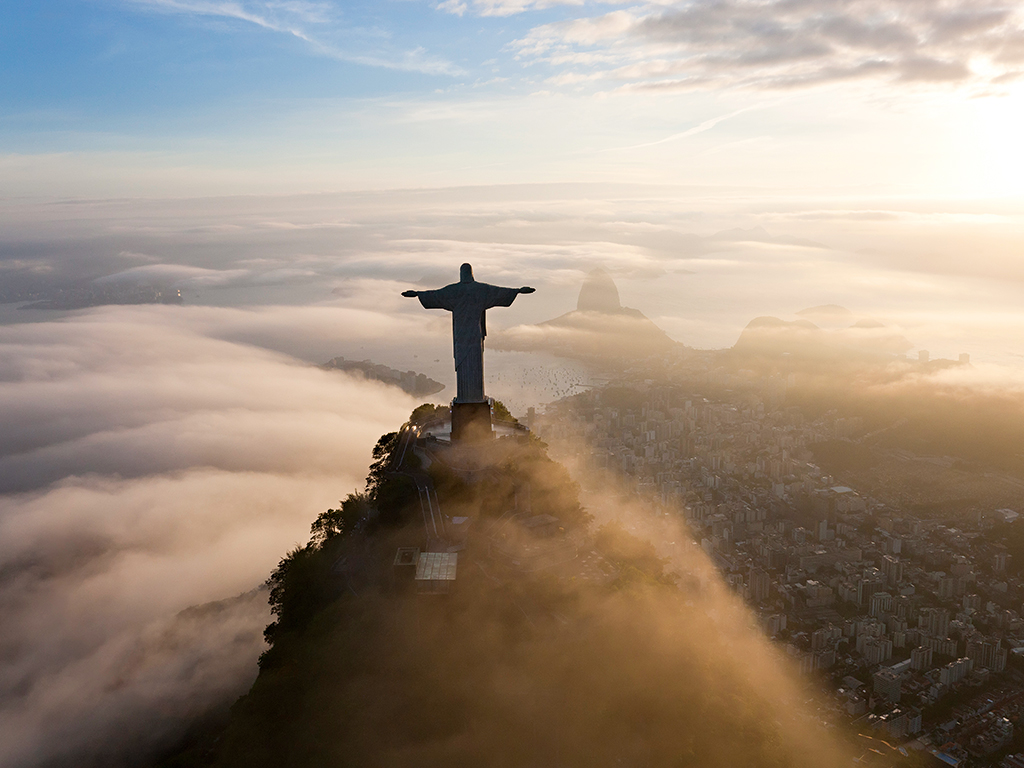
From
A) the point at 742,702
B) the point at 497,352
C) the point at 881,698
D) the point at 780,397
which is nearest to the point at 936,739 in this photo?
the point at 881,698

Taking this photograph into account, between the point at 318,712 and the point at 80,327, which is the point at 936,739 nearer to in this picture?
the point at 318,712


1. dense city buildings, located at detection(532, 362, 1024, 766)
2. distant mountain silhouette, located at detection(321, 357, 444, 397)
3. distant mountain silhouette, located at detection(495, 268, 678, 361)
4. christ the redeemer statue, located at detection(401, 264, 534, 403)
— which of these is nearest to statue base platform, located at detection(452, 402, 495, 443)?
christ the redeemer statue, located at detection(401, 264, 534, 403)

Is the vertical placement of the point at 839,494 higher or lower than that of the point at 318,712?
lower

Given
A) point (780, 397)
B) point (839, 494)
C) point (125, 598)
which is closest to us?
point (125, 598)

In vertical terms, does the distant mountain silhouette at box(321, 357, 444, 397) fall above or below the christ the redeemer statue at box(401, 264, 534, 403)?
below

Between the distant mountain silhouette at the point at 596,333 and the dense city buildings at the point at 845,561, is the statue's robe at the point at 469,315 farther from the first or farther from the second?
the distant mountain silhouette at the point at 596,333

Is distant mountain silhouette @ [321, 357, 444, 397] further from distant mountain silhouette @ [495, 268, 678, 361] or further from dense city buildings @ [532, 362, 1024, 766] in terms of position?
distant mountain silhouette @ [495, 268, 678, 361]

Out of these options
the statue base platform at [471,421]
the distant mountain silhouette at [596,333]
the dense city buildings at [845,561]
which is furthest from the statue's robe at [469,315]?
the distant mountain silhouette at [596,333]

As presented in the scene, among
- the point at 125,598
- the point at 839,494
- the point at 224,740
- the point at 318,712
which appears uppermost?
the point at 318,712
